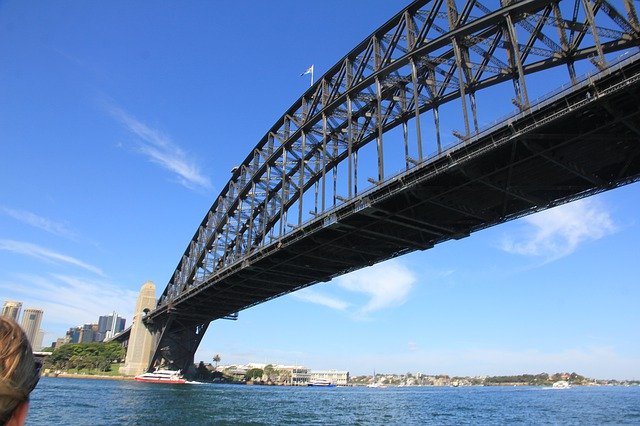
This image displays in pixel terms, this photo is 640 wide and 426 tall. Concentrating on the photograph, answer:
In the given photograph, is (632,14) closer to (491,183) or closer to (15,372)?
(491,183)

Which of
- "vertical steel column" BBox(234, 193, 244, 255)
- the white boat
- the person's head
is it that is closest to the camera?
the person's head

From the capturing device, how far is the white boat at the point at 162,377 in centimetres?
9000

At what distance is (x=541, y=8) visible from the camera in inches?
1217

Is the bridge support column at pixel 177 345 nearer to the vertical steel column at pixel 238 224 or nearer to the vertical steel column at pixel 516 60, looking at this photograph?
the vertical steel column at pixel 238 224

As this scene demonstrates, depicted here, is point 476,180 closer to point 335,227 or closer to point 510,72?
point 510,72

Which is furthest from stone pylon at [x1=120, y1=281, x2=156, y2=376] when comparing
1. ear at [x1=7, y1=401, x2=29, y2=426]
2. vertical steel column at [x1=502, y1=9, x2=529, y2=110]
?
ear at [x1=7, y1=401, x2=29, y2=426]

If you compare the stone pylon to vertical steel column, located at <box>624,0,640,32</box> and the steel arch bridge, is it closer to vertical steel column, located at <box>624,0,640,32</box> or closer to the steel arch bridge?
the steel arch bridge

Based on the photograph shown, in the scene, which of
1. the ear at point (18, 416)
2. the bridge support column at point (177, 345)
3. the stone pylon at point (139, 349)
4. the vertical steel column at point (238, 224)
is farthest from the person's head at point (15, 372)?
the stone pylon at point (139, 349)

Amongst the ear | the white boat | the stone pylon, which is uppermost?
the stone pylon

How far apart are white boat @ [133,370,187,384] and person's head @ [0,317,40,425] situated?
96.1 metres

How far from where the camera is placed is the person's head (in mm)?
1923

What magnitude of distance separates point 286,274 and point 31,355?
5445cm

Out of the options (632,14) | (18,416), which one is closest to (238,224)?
(632,14)

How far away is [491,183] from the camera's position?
30.7 m
